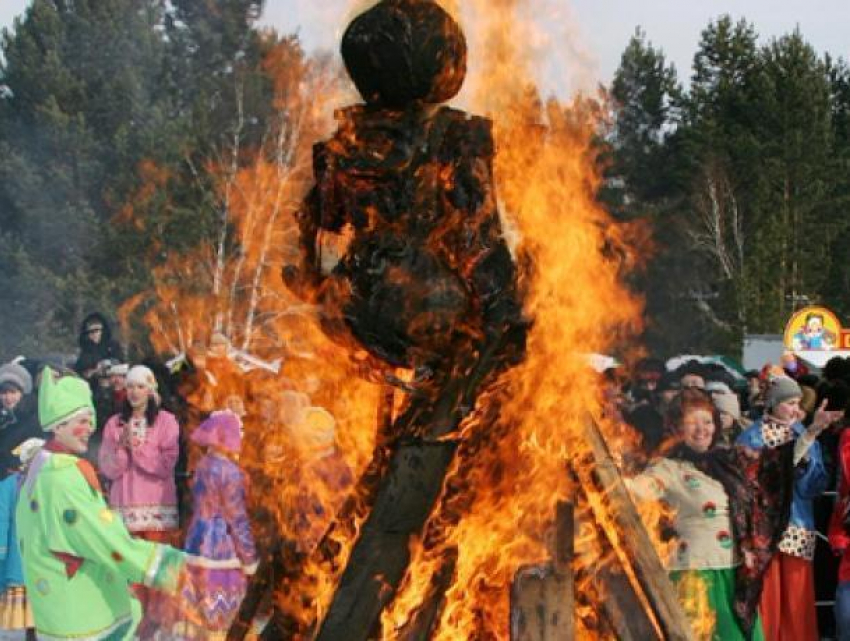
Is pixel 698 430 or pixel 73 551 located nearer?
pixel 73 551

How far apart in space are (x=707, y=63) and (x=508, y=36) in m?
38.1

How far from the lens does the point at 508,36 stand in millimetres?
4613

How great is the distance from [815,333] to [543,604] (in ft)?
59.2

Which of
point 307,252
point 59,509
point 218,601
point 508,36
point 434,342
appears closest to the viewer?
point 434,342

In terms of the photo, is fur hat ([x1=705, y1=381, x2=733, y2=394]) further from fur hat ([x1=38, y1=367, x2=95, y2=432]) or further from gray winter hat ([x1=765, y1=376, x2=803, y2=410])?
fur hat ([x1=38, y1=367, x2=95, y2=432])

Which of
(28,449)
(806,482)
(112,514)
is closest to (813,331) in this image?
(806,482)

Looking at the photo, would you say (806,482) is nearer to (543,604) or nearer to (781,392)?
(781,392)

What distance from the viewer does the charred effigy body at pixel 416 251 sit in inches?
156

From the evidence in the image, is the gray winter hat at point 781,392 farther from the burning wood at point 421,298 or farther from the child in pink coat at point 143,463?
the burning wood at point 421,298

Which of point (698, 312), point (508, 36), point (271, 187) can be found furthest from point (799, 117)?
point (508, 36)

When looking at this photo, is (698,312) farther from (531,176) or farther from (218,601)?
(531,176)

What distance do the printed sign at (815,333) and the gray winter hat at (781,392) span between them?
1256 centimetres

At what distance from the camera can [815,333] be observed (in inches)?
829

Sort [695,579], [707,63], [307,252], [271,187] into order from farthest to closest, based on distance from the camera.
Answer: [707,63] → [271,187] → [695,579] → [307,252]
